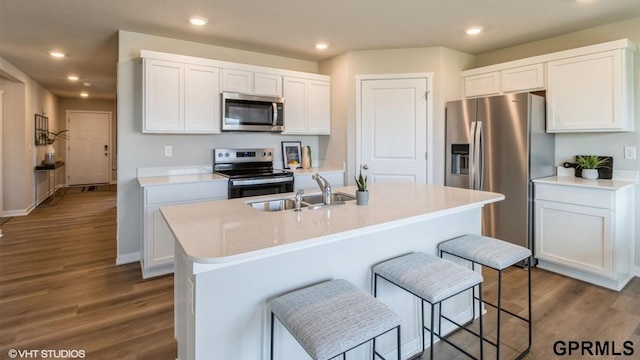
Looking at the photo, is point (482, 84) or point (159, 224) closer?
point (159, 224)

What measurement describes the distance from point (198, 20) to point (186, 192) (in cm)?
156

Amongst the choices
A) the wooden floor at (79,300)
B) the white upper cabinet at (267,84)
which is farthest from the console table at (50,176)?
the white upper cabinet at (267,84)

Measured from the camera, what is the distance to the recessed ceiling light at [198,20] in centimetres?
306

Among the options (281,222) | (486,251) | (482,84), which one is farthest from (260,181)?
(482,84)

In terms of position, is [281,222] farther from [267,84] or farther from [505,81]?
[505,81]

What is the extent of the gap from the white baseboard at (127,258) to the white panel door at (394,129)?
8.82 feet

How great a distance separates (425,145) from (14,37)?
4.68 m

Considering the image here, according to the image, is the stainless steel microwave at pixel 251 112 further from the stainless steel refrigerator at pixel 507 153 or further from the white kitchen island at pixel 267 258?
the stainless steel refrigerator at pixel 507 153

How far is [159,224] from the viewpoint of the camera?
3.08 m

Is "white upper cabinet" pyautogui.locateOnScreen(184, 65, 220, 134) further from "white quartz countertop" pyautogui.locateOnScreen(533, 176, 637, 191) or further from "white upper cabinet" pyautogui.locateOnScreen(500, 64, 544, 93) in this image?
"white quartz countertop" pyautogui.locateOnScreen(533, 176, 637, 191)

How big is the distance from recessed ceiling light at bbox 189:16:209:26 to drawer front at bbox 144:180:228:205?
1470 mm

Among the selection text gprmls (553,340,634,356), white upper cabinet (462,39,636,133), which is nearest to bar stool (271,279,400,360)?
text gprmls (553,340,634,356)

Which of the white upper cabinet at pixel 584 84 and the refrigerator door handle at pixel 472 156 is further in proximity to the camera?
the refrigerator door handle at pixel 472 156

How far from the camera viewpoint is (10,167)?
214 inches
